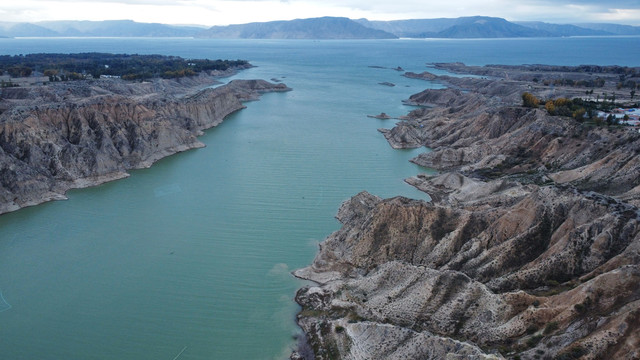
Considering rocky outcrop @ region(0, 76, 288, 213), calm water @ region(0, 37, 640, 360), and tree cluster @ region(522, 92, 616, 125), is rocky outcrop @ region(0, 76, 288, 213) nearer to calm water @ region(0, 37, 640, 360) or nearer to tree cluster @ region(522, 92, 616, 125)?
calm water @ region(0, 37, 640, 360)

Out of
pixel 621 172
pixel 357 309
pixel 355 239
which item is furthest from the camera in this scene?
pixel 621 172

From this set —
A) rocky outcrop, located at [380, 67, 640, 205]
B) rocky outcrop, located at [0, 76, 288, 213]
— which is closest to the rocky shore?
rocky outcrop, located at [380, 67, 640, 205]

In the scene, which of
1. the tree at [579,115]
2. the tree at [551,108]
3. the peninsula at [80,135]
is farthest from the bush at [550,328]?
the tree at [551,108]

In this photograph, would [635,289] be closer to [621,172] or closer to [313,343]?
[313,343]

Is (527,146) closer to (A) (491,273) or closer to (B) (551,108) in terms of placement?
(B) (551,108)

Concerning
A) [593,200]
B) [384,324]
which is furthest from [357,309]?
[593,200]

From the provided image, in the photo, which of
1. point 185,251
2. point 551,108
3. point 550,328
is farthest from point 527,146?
point 185,251

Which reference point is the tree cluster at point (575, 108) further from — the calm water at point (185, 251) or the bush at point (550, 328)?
the bush at point (550, 328)
